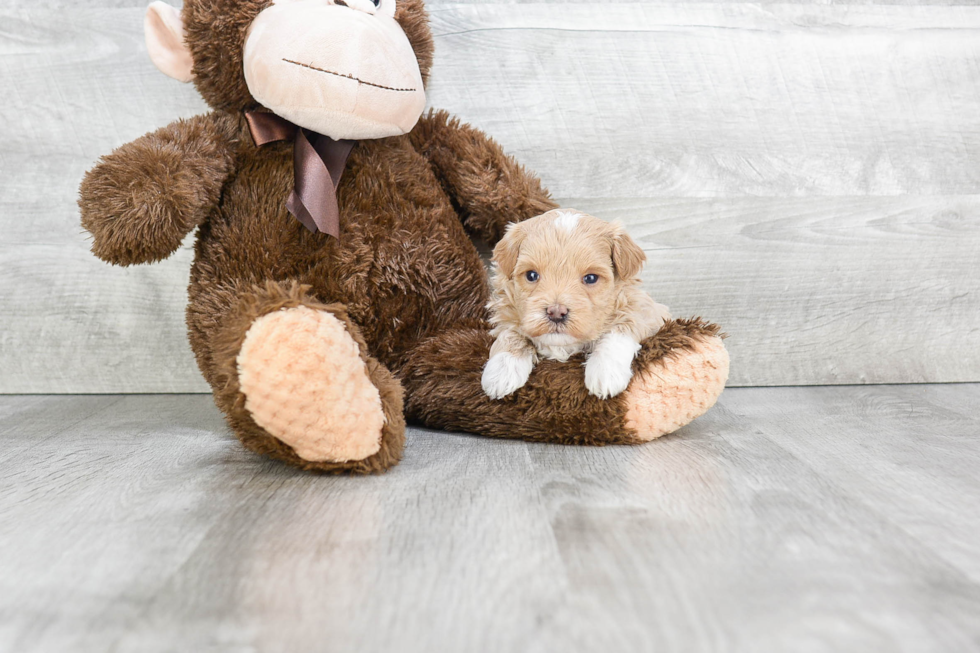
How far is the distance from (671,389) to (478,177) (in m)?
0.43

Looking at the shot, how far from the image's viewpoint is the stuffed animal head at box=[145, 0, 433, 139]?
3.03 feet

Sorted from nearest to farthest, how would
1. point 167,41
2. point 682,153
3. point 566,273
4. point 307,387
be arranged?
1. point 307,387
2. point 566,273
3. point 167,41
4. point 682,153

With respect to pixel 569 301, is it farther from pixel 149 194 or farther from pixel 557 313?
pixel 149 194

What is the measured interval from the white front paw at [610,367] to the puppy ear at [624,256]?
0.08m

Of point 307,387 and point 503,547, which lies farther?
point 307,387

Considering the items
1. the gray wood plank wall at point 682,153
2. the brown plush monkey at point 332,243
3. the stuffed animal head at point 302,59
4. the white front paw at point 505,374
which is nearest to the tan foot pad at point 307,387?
the brown plush monkey at point 332,243

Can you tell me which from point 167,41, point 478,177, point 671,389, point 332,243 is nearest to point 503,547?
point 671,389

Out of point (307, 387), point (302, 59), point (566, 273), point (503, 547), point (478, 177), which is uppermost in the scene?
point (302, 59)

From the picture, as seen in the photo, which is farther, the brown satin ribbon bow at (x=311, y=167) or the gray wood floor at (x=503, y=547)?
the brown satin ribbon bow at (x=311, y=167)

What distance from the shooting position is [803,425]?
106cm

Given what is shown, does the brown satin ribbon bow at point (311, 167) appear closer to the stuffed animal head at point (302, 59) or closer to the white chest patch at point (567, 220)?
the stuffed animal head at point (302, 59)

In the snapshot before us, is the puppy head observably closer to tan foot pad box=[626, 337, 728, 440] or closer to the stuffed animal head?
tan foot pad box=[626, 337, 728, 440]

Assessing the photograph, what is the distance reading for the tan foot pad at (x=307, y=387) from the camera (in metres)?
0.79

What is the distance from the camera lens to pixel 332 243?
3.36ft
